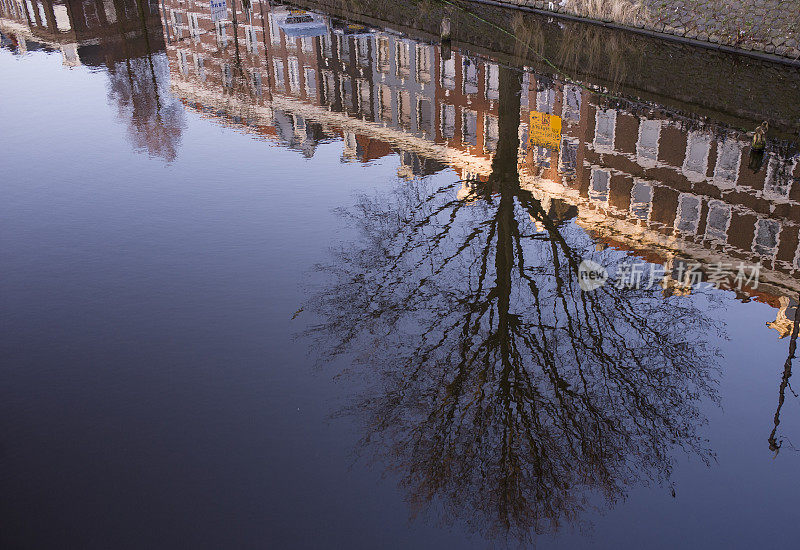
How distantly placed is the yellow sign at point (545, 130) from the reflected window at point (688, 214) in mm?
6403

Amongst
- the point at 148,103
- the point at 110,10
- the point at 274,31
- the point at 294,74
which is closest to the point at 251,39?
the point at 274,31

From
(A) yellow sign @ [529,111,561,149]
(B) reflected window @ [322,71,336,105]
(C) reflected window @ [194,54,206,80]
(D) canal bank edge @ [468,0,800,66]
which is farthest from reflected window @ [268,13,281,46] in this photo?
(A) yellow sign @ [529,111,561,149]

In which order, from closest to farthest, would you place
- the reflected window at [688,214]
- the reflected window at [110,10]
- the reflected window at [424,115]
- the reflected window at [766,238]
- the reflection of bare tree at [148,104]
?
the reflected window at [766,238] < the reflected window at [688,214] < the reflection of bare tree at [148,104] < the reflected window at [424,115] < the reflected window at [110,10]

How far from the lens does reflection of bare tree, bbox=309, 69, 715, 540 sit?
13.0m

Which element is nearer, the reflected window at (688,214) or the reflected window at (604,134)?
the reflected window at (688,214)

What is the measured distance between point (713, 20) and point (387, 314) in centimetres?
3066

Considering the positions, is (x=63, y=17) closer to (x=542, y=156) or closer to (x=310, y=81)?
(x=310, y=81)

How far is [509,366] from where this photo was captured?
51.0 feet

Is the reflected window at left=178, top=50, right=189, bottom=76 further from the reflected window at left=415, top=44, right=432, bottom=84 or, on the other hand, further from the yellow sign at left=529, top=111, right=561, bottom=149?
the yellow sign at left=529, top=111, right=561, bottom=149

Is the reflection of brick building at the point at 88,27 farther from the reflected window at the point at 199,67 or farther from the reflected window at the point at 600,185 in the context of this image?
the reflected window at the point at 600,185

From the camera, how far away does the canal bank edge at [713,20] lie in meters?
34.9

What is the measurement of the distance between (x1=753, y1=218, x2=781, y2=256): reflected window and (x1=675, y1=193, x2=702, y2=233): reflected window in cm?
178

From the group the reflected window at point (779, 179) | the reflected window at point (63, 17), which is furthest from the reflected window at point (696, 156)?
the reflected window at point (63, 17)

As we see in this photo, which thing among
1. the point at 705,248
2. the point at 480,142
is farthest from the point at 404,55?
the point at 705,248
